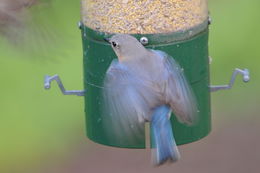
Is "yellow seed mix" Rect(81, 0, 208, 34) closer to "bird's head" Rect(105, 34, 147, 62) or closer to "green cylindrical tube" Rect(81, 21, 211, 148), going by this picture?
"green cylindrical tube" Rect(81, 21, 211, 148)

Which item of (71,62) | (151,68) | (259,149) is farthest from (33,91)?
(151,68)

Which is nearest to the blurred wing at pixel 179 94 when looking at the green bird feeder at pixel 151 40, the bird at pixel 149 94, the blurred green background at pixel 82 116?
the bird at pixel 149 94

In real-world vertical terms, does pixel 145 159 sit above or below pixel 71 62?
below

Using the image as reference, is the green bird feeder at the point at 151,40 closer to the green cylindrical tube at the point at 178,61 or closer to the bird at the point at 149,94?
the green cylindrical tube at the point at 178,61

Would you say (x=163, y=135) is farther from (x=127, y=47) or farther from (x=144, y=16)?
(x=144, y=16)

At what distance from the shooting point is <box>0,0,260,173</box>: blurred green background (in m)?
9.50

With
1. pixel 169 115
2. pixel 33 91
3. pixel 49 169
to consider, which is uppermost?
pixel 169 115

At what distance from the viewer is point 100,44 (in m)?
7.16

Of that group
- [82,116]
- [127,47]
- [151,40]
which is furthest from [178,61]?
[82,116]

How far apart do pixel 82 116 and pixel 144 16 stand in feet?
9.01

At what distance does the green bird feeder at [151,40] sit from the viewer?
7.06 meters

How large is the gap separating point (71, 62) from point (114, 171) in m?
0.98

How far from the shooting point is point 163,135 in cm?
689

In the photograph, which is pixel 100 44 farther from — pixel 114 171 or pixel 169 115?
pixel 114 171
